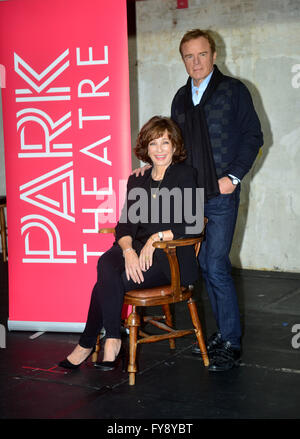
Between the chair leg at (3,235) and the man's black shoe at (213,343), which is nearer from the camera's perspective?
the man's black shoe at (213,343)

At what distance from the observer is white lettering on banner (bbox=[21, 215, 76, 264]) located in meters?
A: 3.97

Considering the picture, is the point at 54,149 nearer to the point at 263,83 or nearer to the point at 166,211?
the point at 166,211

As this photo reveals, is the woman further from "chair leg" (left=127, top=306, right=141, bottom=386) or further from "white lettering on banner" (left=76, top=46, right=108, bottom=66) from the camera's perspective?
"white lettering on banner" (left=76, top=46, right=108, bottom=66)

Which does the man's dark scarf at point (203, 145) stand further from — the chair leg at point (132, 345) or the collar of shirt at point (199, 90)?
the chair leg at point (132, 345)

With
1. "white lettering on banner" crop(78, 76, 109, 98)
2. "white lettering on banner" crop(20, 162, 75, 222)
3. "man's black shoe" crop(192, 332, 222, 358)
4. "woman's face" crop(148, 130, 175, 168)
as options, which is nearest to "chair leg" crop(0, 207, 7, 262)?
"white lettering on banner" crop(20, 162, 75, 222)

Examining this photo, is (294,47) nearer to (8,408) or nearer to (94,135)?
(94,135)

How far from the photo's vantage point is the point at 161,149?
325 cm

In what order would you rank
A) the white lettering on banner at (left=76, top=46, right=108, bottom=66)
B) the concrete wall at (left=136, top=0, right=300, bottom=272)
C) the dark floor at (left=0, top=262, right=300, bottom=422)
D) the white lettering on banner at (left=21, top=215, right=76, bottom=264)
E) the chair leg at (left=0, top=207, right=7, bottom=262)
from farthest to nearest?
the chair leg at (left=0, top=207, right=7, bottom=262)
the concrete wall at (left=136, top=0, right=300, bottom=272)
the white lettering on banner at (left=21, top=215, right=76, bottom=264)
the white lettering on banner at (left=76, top=46, right=108, bottom=66)
the dark floor at (left=0, top=262, right=300, bottom=422)

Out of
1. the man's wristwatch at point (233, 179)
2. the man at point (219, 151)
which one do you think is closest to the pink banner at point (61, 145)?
the man at point (219, 151)

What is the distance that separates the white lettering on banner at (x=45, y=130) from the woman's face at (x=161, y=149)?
0.82m

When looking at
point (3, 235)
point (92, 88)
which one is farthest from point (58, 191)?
point (3, 235)

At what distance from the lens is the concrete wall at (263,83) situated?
553 cm

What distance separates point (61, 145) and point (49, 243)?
67 cm

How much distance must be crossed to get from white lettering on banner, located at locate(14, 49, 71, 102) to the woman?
89 cm
